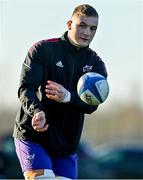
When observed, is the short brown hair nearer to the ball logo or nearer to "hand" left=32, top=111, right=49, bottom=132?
the ball logo

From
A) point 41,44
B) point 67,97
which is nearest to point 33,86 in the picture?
point 67,97

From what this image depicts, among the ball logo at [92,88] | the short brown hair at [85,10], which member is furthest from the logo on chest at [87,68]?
the short brown hair at [85,10]

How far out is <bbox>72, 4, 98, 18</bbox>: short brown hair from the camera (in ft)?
40.0

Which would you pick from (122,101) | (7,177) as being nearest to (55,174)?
(7,177)

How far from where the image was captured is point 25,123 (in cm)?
1230

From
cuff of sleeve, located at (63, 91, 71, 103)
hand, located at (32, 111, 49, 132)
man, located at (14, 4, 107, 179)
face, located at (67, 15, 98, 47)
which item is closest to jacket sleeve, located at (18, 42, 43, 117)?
man, located at (14, 4, 107, 179)

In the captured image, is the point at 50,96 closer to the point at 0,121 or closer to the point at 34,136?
the point at 34,136

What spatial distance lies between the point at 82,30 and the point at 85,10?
25 cm

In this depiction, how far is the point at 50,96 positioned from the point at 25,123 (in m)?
0.57

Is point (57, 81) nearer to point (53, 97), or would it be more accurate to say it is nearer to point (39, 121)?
point (53, 97)

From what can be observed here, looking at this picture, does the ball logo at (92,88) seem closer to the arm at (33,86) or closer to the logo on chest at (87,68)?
the logo on chest at (87,68)

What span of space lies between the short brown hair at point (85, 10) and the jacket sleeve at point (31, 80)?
624 millimetres

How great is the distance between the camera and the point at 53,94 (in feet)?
39.1

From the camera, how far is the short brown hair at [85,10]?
40.0ft
